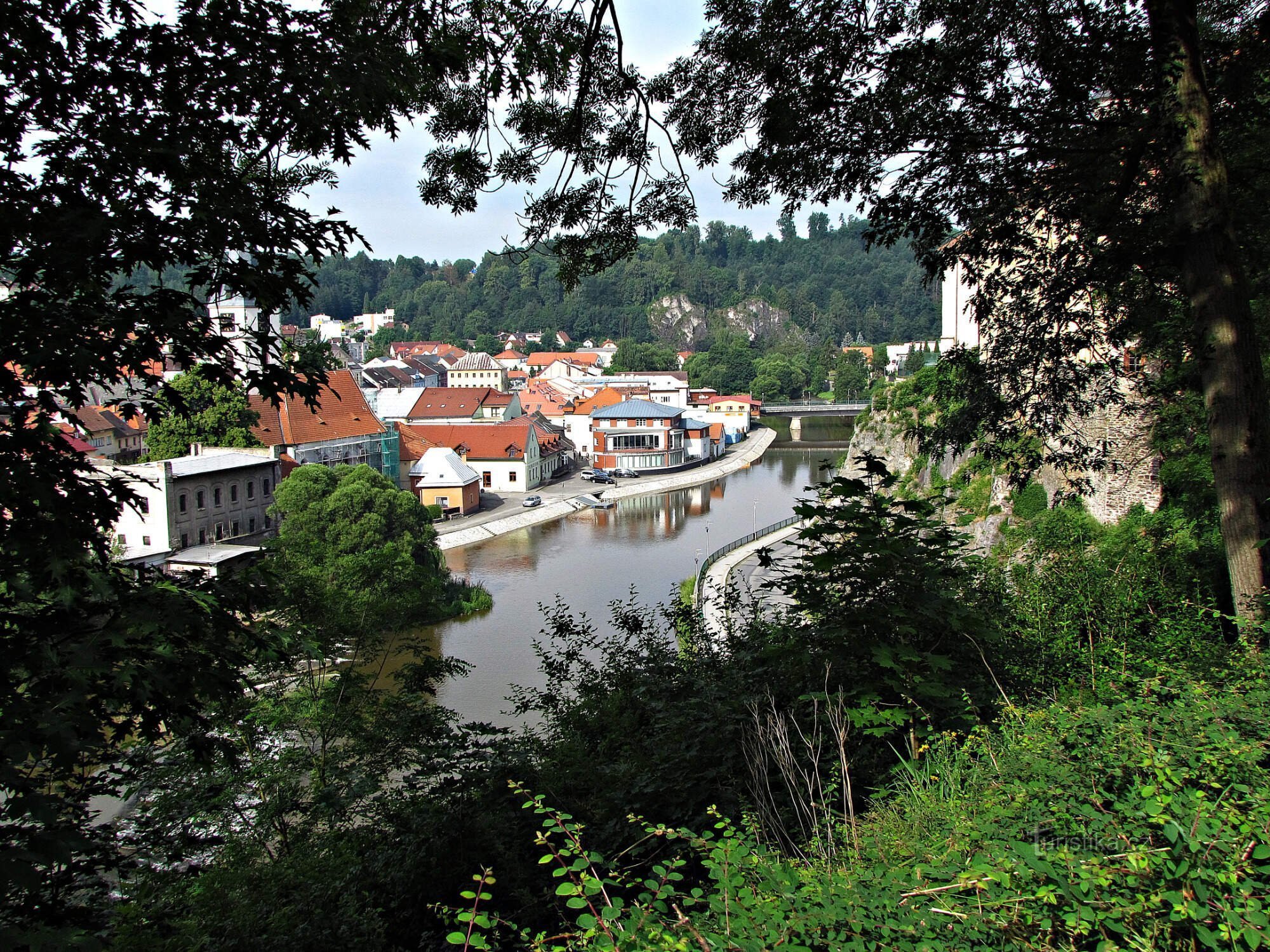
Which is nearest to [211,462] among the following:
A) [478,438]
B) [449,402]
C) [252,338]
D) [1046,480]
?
[478,438]

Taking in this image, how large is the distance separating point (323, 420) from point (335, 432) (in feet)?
1.80

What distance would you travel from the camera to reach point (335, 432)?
25.6 metres

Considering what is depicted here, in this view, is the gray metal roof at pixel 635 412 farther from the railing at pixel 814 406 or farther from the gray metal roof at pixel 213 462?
the railing at pixel 814 406

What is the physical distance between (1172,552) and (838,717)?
559cm

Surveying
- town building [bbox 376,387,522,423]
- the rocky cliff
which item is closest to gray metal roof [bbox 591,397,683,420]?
town building [bbox 376,387,522,423]

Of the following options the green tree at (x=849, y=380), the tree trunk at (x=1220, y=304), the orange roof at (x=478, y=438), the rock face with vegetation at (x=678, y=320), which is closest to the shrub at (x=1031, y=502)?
the tree trunk at (x=1220, y=304)

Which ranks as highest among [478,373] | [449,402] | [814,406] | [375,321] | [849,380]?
[375,321]

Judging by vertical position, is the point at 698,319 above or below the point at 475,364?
above

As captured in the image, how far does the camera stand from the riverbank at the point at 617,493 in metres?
24.7

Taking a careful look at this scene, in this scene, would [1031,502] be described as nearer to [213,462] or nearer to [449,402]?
[213,462]

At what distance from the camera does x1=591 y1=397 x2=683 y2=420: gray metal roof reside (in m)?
37.4

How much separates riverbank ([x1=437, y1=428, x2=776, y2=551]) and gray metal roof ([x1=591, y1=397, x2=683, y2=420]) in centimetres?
284

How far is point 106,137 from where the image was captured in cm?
226

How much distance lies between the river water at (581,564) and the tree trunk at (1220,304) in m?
4.83
